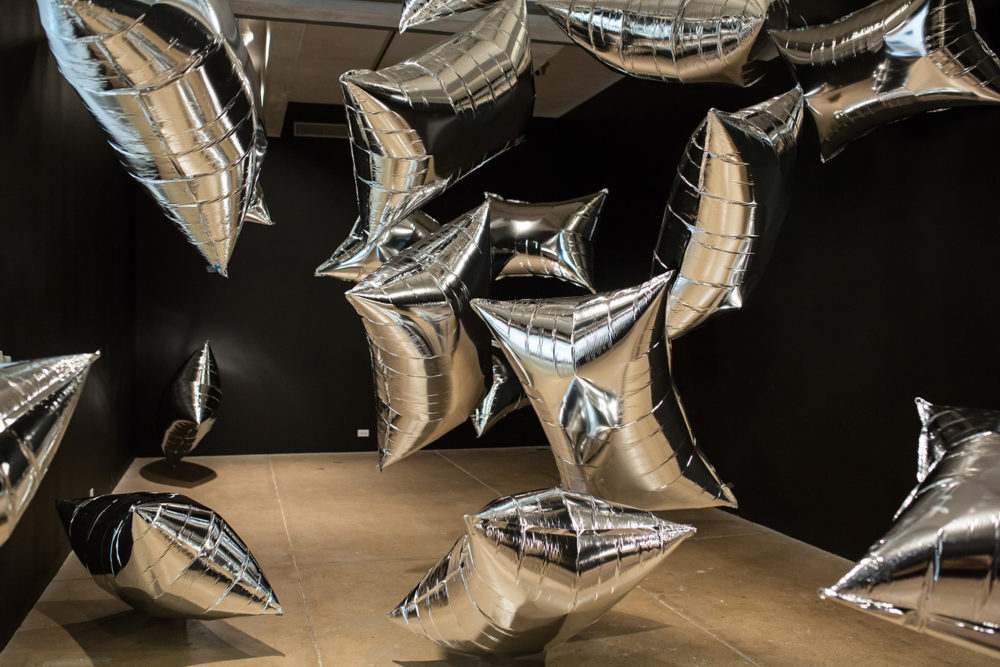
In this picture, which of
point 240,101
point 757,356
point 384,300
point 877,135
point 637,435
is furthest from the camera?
point 757,356

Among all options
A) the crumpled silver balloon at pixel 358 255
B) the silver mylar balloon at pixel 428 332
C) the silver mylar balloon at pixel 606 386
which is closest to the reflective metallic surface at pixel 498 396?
the silver mylar balloon at pixel 428 332

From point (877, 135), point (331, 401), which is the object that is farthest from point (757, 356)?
point (331, 401)

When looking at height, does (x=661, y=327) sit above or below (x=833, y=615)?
above

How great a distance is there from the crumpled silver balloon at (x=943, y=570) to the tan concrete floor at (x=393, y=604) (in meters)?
1.43

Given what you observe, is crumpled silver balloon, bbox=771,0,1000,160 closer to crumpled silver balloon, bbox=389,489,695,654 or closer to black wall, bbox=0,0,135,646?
crumpled silver balloon, bbox=389,489,695,654

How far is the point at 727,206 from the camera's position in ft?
6.36

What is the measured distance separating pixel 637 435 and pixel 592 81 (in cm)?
402

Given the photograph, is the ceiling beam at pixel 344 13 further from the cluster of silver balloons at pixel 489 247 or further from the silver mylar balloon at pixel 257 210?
the silver mylar balloon at pixel 257 210

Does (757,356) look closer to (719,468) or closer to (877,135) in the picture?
(719,468)

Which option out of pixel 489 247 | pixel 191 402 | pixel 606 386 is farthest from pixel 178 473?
pixel 606 386

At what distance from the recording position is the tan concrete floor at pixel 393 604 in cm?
243

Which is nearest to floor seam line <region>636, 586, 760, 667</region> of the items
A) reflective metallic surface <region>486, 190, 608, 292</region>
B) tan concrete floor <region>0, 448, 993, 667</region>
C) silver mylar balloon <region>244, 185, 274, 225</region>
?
tan concrete floor <region>0, 448, 993, 667</region>

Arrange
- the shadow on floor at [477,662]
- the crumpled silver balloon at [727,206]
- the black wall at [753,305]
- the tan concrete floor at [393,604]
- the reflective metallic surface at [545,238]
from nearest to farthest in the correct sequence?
the crumpled silver balloon at [727,206], the shadow on floor at [477,662], the tan concrete floor at [393,604], the reflective metallic surface at [545,238], the black wall at [753,305]

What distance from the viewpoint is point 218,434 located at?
5703 millimetres
